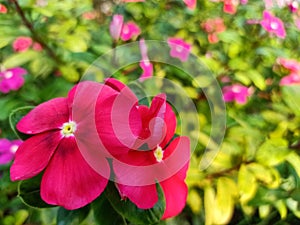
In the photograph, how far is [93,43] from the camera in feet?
4.29

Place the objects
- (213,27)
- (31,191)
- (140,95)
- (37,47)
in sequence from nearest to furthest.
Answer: (31,191) < (140,95) < (37,47) < (213,27)

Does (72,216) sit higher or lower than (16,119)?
lower

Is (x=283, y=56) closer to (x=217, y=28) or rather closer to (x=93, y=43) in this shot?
(x=217, y=28)

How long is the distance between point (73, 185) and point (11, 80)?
682 millimetres

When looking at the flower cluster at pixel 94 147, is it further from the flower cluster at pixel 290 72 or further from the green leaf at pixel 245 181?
the flower cluster at pixel 290 72

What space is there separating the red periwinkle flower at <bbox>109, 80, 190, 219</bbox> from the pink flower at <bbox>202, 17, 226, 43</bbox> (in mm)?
873

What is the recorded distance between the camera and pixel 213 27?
147 centimetres

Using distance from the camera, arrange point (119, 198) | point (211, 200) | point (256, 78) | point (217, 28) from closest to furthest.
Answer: point (119, 198), point (211, 200), point (256, 78), point (217, 28)

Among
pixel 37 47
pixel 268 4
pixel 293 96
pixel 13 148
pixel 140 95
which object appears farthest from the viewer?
pixel 268 4

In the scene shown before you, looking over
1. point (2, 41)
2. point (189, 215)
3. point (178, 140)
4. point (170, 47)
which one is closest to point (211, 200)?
point (189, 215)

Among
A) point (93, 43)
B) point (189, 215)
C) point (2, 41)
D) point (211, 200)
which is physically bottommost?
point (189, 215)

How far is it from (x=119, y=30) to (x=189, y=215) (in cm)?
59

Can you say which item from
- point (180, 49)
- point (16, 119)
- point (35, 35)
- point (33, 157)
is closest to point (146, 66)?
point (180, 49)

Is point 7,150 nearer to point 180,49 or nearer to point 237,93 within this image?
point 180,49
